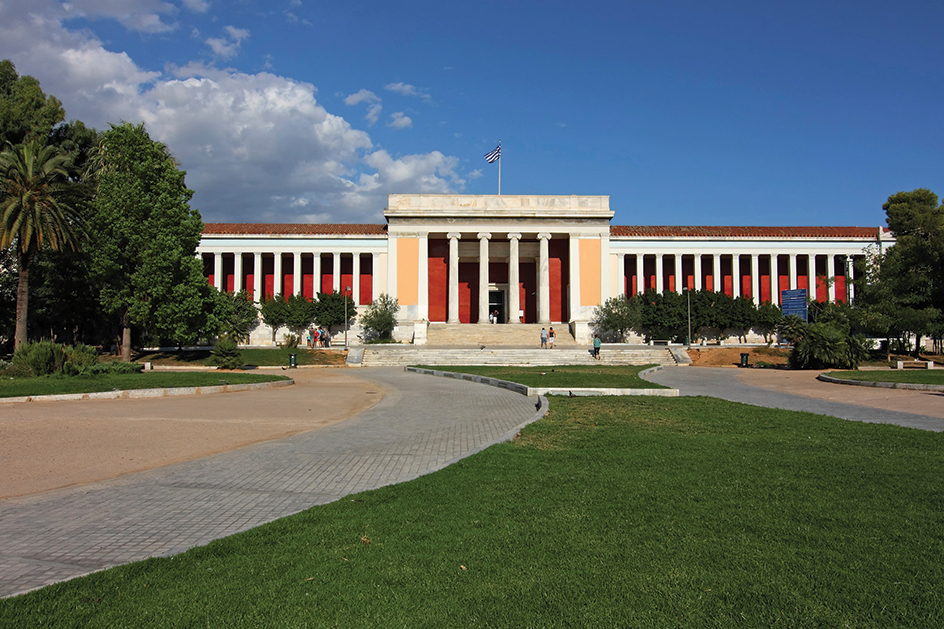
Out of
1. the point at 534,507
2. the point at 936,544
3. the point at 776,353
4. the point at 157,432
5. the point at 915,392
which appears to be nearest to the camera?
the point at 936,544

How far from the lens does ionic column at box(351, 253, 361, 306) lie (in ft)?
177

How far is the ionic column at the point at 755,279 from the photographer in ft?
178

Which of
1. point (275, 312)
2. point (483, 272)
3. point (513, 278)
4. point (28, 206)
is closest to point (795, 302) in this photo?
point (513, 278)

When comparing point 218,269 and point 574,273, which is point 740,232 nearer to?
point 574,273

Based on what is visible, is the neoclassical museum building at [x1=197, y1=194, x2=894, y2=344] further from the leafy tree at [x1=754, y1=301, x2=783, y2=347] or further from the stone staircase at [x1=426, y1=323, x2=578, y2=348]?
the leafy tree at [x1=754, y1=301, x2=783, y2=347]

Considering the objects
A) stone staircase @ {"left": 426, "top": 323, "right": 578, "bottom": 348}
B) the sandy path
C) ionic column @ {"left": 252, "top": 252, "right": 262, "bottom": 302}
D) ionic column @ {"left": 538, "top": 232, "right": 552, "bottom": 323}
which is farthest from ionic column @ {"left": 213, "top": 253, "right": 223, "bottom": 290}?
the sandy path

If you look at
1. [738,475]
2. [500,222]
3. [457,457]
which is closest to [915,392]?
[738,475]

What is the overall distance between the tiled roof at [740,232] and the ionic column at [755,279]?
2.21 metres

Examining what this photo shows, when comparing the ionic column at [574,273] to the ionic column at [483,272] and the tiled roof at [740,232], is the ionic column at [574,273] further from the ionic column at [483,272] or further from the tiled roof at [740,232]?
the ionic column at [483,272]

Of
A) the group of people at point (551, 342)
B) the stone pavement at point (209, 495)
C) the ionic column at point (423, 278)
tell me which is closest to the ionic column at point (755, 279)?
the group of people at point (551, 342)

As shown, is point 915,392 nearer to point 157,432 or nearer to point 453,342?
point 157,432

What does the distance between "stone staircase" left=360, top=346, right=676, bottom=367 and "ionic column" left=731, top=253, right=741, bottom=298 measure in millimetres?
21656

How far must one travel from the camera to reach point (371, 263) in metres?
56.4

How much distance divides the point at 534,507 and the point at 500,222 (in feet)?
159
